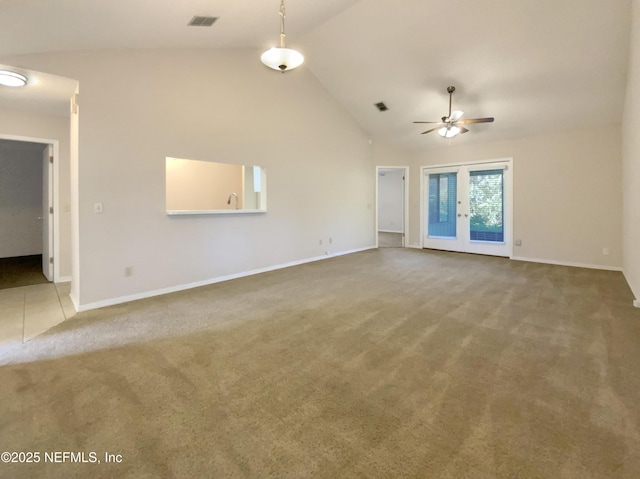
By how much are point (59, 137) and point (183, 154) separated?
2.09m

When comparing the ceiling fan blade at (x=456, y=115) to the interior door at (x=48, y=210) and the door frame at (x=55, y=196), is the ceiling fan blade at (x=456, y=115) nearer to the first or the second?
the door frame at (x=55, y=196)

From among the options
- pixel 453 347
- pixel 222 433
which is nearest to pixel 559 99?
pixel 453 347

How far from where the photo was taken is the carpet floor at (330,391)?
139 centimetres

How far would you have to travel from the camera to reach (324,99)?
260 inches

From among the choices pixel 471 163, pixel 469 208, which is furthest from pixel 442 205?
pixel 471 163

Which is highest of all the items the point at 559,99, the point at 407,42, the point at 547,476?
the point at 407,42

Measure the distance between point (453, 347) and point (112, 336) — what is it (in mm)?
3050

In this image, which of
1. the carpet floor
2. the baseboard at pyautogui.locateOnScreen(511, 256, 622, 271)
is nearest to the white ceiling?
the baseboard at pyautogui.locateOnScreen(511, 256, 622, 271)

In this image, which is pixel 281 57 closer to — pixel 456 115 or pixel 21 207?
pixel 456 115

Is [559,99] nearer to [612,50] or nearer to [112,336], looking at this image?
[612,50]

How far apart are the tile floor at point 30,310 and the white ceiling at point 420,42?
8.29 feet

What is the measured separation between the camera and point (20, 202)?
272 inches

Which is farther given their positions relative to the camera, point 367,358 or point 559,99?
point 559,99

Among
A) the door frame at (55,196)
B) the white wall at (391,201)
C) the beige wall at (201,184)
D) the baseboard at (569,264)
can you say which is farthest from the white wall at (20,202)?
the baseboard at (569,264)
